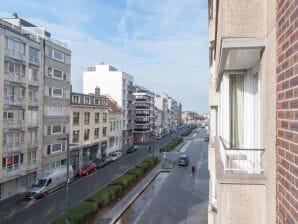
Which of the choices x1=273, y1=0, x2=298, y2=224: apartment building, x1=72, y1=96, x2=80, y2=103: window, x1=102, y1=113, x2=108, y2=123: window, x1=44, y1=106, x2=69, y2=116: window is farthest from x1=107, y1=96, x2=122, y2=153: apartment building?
x1=273, y1=0, x2=298, y2=224: apartment building

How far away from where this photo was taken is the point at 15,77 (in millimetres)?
33625

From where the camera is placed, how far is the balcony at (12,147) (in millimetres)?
32000

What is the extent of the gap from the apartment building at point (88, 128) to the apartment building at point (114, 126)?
2847mm

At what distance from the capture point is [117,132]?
69750 mm

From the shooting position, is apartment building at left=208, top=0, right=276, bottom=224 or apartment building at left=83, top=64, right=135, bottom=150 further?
apartment building at left=83, top=64, right=135, bottom=150

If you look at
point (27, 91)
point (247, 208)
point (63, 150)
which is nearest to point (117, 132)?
point (63, 150)

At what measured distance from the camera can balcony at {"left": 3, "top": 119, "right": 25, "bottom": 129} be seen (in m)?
32.1

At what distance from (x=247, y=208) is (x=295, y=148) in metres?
1.50

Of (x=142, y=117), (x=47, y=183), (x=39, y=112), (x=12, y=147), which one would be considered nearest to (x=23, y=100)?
(x=39, y=112)

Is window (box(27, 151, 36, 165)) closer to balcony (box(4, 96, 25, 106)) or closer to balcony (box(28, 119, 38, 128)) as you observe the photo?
balcony (box(28, 119, 38, 128))

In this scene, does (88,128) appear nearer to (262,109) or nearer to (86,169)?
(86,169)

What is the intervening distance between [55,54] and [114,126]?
27424mm

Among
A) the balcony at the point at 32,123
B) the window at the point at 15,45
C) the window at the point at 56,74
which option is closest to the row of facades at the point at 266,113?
the window at the point at 15,45

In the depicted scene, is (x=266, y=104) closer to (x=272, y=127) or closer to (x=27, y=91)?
(x=272, y=127)
